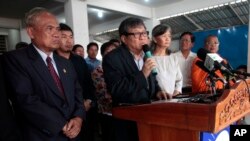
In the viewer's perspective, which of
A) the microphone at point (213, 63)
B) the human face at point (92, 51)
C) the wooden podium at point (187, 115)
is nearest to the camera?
the wooden podium at point (187, 115)

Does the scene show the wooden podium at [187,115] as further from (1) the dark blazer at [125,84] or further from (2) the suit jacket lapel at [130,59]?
(2) the suit jacket lapel at [130,59]

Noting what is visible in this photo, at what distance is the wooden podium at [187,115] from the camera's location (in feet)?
2.71

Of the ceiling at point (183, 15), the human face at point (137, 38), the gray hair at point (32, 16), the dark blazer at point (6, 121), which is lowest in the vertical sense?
the dark blazer at point (6, 121)

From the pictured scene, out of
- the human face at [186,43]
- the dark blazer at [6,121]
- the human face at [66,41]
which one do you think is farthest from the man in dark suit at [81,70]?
the human face at [186,43]

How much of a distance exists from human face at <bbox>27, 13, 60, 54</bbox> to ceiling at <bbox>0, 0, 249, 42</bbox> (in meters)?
3.65

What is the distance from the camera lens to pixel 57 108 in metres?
1.31

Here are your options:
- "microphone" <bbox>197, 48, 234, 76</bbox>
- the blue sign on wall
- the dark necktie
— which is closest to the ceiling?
the blue sign on wall

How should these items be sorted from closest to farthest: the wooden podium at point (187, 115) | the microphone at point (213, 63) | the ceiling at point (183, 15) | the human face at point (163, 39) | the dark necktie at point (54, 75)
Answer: the wooden podium at point (187, 115)
the microphone at point (213, 63)
the dark necktie at point (54, 75)
the human face at point (163, 39)
the ceiling at point (183, 15)

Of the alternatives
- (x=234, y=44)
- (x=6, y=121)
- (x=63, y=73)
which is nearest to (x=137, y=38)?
(x=63, y=73)

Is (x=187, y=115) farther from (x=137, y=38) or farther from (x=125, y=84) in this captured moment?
(x=137, y=38)

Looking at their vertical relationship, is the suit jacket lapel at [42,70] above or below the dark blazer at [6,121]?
above

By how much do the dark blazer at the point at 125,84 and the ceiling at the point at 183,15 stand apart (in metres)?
3.83

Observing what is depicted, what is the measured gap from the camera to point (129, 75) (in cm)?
137

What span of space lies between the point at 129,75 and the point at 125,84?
0.08m
